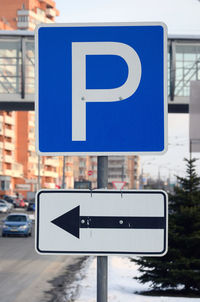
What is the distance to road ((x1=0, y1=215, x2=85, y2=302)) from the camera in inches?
682

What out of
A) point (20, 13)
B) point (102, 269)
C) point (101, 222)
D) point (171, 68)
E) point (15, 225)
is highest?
point (20, 13)

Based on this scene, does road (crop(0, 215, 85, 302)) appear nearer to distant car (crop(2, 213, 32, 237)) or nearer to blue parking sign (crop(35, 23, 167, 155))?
distant car (crop(2, 213, 32, 237))

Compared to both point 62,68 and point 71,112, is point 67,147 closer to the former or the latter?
point 71,112

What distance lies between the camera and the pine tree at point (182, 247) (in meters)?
16.7

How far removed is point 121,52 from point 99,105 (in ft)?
1.16

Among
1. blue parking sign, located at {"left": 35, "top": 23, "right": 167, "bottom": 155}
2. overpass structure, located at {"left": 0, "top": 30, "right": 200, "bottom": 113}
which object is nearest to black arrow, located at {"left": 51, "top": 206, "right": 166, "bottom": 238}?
blue parking sign, located at {"left": 35, "top": 23, "right": 167, "bottom": 155}

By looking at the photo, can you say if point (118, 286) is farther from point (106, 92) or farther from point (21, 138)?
point (21, 138)

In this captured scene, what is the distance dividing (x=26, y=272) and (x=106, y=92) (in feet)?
61.5

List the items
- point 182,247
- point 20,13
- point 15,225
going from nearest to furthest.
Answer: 1. point 182,247
2. point 15,225
3. point 20,13

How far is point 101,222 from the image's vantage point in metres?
4.36

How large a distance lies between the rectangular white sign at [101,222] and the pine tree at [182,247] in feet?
40.6

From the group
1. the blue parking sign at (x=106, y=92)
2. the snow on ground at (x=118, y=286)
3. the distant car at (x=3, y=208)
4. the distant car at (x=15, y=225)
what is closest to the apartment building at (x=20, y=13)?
the distant car at (x=3, y=208)

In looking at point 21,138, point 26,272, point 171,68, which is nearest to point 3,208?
point 171,68

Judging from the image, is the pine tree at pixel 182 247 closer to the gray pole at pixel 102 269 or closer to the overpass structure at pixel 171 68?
the gray pole at pixel 102 269
